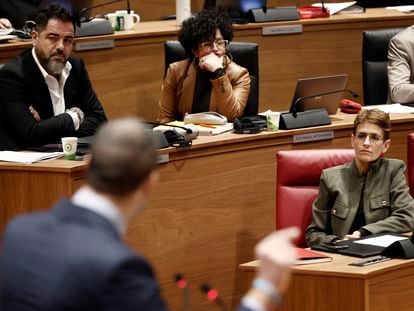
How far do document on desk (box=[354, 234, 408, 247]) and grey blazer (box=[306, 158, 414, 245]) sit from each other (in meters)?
0.16

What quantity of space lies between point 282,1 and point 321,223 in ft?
11.3

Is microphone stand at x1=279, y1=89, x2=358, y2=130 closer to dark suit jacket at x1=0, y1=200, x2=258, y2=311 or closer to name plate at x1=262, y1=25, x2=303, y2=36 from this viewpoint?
name plate at x1=262, y1=25, x2=303, y2=36

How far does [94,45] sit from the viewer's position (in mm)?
6012

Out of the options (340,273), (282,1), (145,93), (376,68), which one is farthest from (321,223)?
(282,1)

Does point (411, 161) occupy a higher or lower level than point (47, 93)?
lower

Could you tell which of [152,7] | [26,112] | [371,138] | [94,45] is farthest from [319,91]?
[152,7]

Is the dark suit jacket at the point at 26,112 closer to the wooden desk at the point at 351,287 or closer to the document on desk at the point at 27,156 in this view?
the document on desk at the point at 27,156

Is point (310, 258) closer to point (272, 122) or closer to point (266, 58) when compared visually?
point (272, 122)

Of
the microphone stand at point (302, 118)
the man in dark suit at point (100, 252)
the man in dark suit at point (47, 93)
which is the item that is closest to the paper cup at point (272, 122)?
the microphone stand at point (302, 118)

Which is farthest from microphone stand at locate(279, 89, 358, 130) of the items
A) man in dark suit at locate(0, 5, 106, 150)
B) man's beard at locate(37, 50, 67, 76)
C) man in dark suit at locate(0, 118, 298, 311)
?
man in dark suit at locate(0, 118, 298, 311)

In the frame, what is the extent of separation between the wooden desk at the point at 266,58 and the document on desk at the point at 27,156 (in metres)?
1.46

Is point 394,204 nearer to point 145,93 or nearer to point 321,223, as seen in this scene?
point 321,223

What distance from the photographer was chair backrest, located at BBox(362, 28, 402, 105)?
595 centimetres

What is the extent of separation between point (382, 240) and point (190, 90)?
1.64 meters
